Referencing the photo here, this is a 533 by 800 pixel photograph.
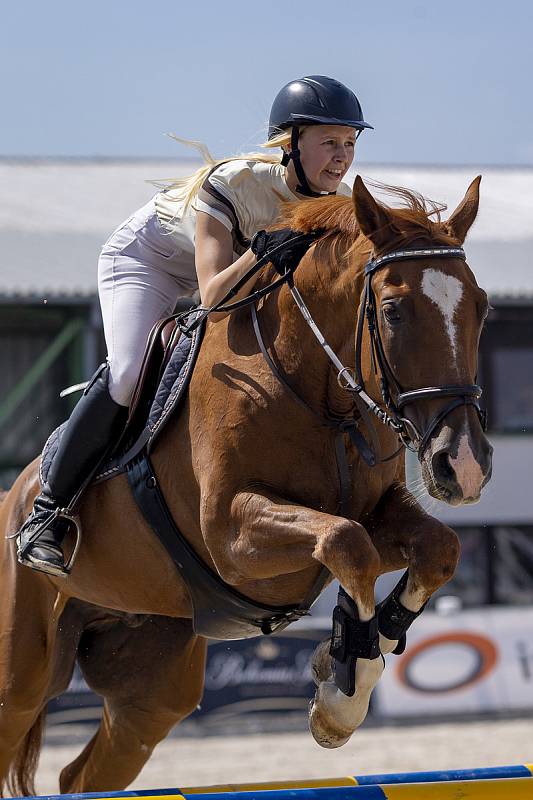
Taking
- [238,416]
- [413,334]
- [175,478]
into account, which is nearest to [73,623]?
[175,478]

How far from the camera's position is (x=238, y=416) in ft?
13.9

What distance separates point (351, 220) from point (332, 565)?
1.23 metres

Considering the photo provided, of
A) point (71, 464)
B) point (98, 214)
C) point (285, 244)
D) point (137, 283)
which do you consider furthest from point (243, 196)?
point (98, 214)

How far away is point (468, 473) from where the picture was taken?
3.49 m

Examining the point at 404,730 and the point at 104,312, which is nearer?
the point at 104,312

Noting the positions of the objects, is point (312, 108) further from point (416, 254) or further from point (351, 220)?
point (416, 254)

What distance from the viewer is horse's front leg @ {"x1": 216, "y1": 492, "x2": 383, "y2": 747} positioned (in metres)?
3.75

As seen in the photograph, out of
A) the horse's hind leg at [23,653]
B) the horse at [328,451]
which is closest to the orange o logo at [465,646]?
the horse's hind leg at [23,653]

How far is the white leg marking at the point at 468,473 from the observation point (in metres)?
3.48

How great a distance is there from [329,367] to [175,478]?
0.83 metres

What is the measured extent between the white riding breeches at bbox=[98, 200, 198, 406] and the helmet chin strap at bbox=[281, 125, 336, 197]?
62 centimetres

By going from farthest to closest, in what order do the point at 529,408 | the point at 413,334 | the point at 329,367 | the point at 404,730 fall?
the point at 529,408 < the point at 404,730 < the point at 329,367 < the point at 413,334

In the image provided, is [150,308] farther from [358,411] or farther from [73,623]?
[73,623]

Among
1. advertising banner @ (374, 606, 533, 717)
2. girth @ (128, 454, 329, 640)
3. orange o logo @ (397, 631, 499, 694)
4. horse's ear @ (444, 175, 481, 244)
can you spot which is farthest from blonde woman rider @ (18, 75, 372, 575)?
orange o logo @ (397, 631, 499, 694)
